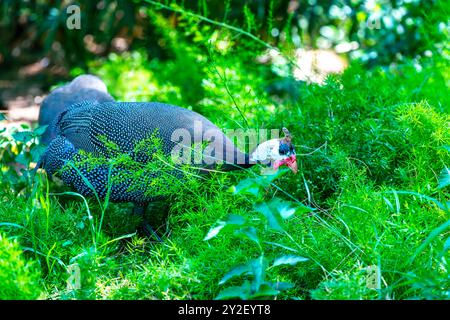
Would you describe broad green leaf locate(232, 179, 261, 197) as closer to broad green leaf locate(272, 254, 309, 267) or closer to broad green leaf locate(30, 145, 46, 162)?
broad green leaf locate(272, 254, 309, 267)

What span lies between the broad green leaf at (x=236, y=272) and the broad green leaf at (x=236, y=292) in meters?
0.04

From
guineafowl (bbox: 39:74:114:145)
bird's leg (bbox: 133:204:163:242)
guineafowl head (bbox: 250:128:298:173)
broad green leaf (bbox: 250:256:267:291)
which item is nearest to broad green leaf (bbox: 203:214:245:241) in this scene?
broad green leaf (bbox: 250:256:267:291)

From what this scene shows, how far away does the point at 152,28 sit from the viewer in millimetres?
5855

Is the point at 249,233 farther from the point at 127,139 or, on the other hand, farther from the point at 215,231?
the point at 127,139

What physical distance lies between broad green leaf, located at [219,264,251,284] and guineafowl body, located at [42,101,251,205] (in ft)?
2.18

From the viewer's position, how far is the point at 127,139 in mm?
2980

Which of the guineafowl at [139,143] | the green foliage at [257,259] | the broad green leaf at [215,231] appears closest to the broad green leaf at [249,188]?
the green foliage at [257,259]

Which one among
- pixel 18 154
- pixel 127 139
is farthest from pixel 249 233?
pixel 18 154

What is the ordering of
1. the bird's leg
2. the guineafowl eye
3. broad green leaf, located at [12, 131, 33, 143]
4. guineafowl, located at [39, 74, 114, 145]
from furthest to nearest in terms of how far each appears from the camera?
1. guineafowl, located at [39, 74, 114, 145]
2. broad green leaf, located at [12, 131, 33, 143]
3. the bird's leg
4. the guineafowl eye

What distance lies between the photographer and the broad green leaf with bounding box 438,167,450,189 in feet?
8.24

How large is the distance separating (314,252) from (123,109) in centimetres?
115

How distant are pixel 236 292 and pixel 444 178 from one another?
974 millimetres

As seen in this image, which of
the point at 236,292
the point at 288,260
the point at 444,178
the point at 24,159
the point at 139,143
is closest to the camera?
the point at 236,292

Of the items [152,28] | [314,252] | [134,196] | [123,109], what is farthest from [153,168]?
[152,28]
